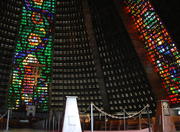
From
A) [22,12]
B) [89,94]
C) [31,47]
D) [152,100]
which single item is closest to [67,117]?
[152,100]

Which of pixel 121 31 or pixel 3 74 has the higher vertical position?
pixel 121 31

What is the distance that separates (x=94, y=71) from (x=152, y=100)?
19.7 ft

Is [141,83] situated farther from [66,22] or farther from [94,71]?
[66,22]

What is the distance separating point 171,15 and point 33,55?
13.4 metres

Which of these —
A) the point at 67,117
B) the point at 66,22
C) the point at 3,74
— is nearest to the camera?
the point at 67,117

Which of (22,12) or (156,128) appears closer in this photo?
(156,128)

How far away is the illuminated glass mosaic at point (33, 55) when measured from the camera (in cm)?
1842

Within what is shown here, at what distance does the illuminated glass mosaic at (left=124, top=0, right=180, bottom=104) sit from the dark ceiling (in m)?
0.94

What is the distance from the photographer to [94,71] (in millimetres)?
18906

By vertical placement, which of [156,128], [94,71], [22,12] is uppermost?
[22,12]

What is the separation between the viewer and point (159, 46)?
51.5 ft

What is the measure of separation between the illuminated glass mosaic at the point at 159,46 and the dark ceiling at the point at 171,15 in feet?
3.07

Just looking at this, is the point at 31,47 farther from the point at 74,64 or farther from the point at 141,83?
the point at 141,83

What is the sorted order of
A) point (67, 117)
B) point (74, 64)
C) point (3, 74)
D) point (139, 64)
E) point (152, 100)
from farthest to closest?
1. point (74, 64)
2. point (3, 74)
3. point (139, 64)
4. point (152, 100)
5. point (67, 117)
